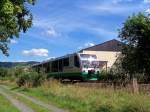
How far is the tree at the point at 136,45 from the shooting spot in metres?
35.1

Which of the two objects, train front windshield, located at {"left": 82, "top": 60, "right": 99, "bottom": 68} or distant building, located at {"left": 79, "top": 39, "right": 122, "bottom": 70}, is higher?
distant building, located at {"left": 79, "top": 39, "right": 122, "bottom": 70}

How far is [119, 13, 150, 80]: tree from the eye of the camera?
35.1 m

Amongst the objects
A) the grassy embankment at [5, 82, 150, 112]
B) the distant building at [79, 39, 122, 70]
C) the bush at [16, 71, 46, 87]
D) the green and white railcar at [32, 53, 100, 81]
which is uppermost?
the distant building at [79, 39, 122, 70]

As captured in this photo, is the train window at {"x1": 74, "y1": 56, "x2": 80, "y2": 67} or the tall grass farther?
the train window at {"x1": 74, "y1": 56, "x2": 80, "y2": 67}

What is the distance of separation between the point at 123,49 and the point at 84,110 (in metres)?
19.5

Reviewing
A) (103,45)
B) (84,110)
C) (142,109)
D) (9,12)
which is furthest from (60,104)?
(103,45)

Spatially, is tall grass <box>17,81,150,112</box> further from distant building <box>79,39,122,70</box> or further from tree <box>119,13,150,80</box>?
distant building <box>79,39,122,70</box>

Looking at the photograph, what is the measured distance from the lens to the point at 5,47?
5166 cm

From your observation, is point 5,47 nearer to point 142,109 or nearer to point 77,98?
point 77,98

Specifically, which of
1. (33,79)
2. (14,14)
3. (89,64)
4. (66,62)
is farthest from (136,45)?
(14,14)

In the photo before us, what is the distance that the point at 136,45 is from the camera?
36.8 m

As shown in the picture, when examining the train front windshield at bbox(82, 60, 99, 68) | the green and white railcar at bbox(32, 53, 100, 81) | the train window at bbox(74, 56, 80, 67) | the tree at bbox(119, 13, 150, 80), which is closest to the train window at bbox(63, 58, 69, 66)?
the green and white railcar at bbox(32, 53, 100, 81)

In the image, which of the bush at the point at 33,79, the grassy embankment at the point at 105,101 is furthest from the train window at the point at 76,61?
the grassy embankment at the point at 105,101

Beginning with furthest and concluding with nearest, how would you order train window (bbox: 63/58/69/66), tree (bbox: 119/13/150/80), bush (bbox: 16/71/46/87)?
train window (bbox: 63/58/69/66), bush (bbox: 16/71/46/87), tree (bbox: 119/13/150/80)
